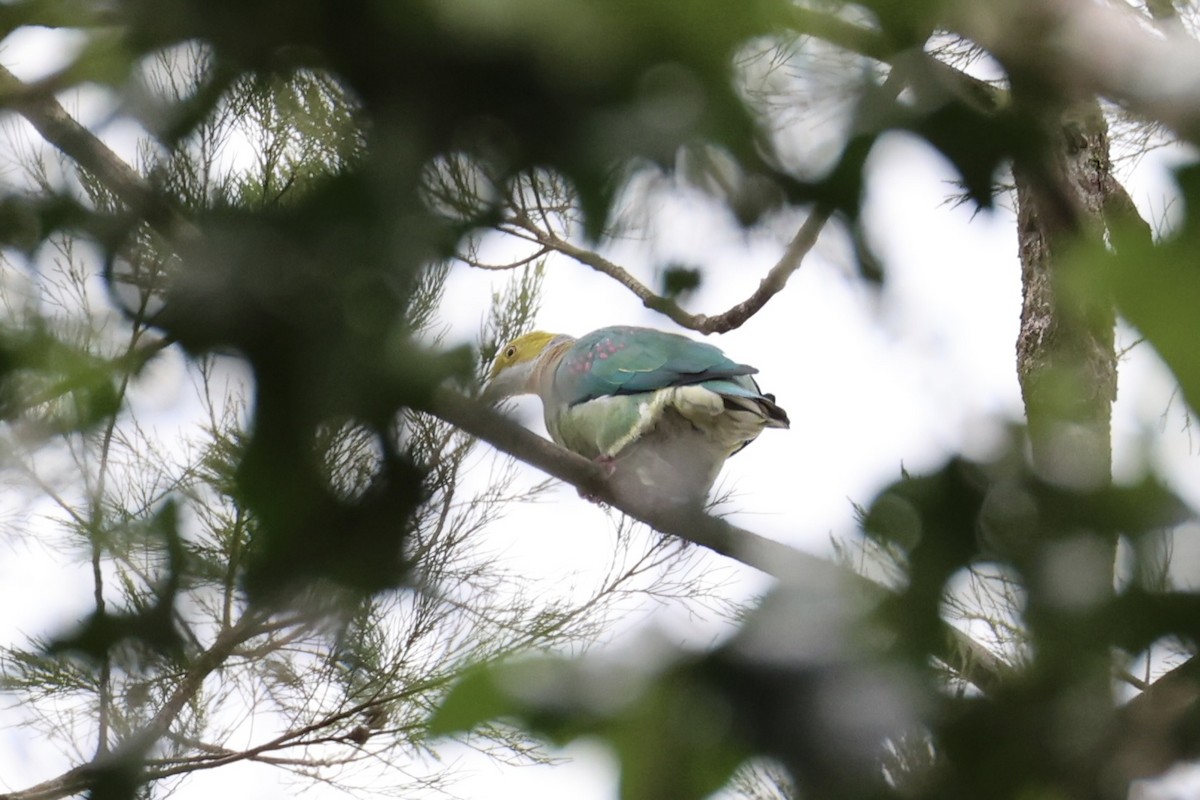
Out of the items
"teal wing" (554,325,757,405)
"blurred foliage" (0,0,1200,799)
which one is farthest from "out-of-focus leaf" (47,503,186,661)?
"teal wing" (554,325,757,405)

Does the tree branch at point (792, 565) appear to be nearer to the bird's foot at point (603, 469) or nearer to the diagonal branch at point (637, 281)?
the diagonal branch at point (637, 281)

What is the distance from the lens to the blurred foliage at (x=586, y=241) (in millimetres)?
251

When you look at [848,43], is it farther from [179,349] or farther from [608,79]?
[179,349]

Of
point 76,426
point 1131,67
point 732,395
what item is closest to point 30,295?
point 76,426

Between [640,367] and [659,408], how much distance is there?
14 cm

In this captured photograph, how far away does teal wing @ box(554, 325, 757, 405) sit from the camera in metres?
2.76

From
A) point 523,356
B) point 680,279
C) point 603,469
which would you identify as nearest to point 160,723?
point 680,279

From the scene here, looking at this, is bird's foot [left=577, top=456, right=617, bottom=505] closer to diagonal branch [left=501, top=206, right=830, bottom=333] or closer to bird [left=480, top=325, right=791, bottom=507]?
bird [left=480, top=325, right=791, bottom=507]

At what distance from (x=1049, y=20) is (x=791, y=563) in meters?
0.13

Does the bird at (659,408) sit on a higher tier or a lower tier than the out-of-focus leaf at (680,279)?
higher

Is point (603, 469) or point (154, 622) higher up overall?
point (603, 469)

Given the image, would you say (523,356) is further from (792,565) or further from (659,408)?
(792,565)

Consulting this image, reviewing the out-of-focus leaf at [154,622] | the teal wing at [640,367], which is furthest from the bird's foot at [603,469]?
the out-of-focus leaf at [154,622]

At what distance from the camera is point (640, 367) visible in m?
2.86
